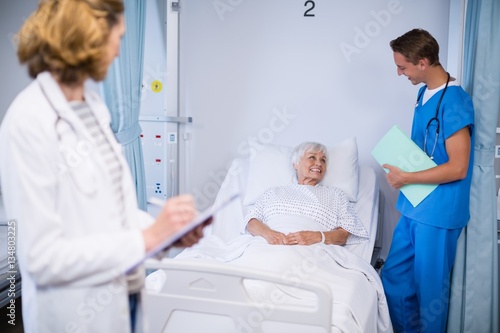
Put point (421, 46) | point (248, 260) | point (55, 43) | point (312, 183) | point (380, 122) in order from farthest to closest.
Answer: point (380, 122), point (312, 183), point (421, 46), point (248, 260), point (55, 43)

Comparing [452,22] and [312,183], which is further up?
[452,22]

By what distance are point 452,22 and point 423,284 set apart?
56.1 inches

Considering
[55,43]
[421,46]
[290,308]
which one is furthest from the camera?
[421,46]

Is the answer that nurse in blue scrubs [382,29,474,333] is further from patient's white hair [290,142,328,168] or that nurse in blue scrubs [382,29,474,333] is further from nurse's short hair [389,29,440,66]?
patient's white hair [290,142,328,168]

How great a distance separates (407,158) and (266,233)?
0.73m

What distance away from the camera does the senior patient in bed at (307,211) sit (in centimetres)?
250

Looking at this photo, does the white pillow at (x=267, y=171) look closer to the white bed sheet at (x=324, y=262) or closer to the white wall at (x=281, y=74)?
the white bed sheet at (x=324, y=262)

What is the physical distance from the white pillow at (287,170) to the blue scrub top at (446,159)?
1.56ft

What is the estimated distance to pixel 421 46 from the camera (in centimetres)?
232

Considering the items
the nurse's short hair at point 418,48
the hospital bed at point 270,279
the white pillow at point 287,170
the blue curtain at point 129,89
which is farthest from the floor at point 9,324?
the nurse's short hair at point 418,48

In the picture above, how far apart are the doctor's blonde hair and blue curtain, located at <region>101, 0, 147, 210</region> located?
1329 mm

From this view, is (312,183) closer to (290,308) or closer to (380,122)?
(380,122)

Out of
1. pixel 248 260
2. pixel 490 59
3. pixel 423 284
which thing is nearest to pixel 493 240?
pixel 423 284

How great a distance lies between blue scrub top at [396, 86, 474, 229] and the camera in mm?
2271
